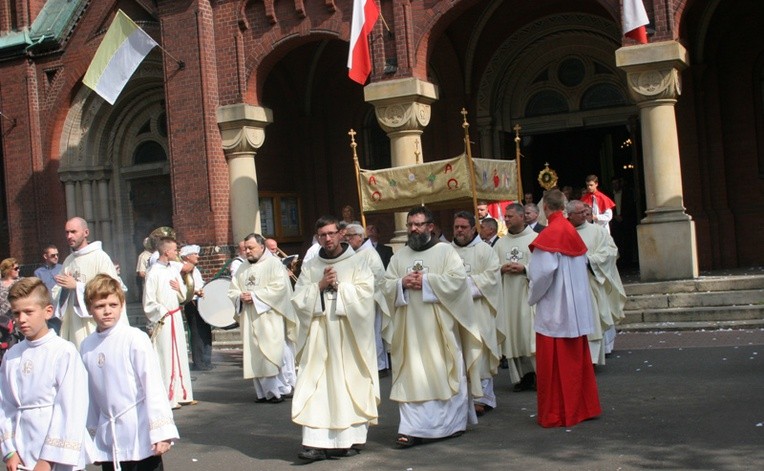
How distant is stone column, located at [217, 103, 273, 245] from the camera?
17.8 m

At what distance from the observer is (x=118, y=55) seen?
59.1 ft

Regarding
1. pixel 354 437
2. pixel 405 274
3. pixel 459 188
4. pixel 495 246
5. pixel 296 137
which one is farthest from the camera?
pixel 296 137

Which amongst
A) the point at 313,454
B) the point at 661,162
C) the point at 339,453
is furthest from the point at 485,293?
the point at 661,162

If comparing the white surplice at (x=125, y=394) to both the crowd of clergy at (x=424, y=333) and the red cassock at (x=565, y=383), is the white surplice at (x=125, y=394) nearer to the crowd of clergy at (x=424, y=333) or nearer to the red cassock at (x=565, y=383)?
the crowd of clergy at (x=424, y=333)

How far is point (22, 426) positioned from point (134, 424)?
55 cm

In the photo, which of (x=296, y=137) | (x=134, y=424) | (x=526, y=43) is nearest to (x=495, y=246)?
(x=134, y=424)

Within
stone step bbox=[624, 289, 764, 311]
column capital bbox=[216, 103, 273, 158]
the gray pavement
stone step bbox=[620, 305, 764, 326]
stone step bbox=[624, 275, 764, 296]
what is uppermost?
column capital bbox=[216, 103, 273, 158]

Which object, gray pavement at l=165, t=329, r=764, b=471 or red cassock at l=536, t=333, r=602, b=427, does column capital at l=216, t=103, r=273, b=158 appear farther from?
red cassock at l=536, t=333, r=602, b=427

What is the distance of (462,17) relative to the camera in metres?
19.5

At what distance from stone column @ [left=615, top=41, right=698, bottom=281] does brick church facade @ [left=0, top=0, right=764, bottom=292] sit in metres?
0.03

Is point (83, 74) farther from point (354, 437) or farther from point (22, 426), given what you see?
point (22, 426)

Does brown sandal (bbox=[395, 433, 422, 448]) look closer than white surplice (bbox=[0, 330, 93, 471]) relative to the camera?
No

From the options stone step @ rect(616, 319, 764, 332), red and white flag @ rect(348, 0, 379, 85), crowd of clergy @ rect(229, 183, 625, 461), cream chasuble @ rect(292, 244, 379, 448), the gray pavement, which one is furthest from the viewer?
red and white flag @ rect(348, 0, 379, 85)

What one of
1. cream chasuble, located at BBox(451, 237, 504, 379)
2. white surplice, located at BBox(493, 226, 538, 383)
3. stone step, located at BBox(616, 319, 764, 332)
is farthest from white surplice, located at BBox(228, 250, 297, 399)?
stone step, located at BBox(616, 319, 764, 332)
